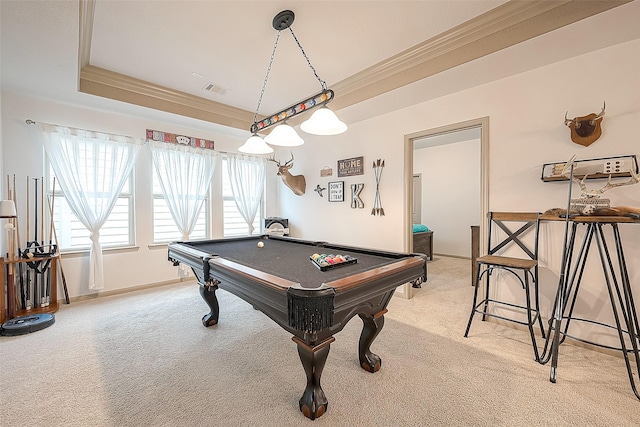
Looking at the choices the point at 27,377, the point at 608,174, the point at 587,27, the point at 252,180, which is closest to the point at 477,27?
the point at 587,27

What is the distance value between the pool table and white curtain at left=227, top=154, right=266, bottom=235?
8.13 feet

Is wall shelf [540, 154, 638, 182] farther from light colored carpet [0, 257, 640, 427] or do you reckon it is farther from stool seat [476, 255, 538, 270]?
light colored carpet [0, 257, 640, 427]

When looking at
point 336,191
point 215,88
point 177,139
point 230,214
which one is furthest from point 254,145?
point 230,214

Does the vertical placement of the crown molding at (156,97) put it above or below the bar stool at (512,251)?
above

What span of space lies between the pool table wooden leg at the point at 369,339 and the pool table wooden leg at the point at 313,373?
50cm

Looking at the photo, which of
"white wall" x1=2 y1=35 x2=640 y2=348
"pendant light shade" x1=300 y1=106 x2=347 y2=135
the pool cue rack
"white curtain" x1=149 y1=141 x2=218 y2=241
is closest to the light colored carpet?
the pool cue rack

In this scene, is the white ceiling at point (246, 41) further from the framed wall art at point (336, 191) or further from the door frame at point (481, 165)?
the framed wall art at point (336, 191)

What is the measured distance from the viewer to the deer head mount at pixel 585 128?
215cm

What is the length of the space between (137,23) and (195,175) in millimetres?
2331

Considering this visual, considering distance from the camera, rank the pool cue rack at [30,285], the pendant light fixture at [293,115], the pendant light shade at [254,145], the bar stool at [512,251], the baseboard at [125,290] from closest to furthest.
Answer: the pendant light fixture at [293,115] < the bar stool at [512,251] < the pendant light shade at [254,145] < the pool cue rack at [30,285] < the baseboard at [125,290]

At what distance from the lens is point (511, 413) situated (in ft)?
4.99

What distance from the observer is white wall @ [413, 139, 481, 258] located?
5973mm

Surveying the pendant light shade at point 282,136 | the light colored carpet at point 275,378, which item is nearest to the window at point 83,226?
the light colored carpet at point 275,378

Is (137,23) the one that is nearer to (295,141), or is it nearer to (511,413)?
(295,141)
